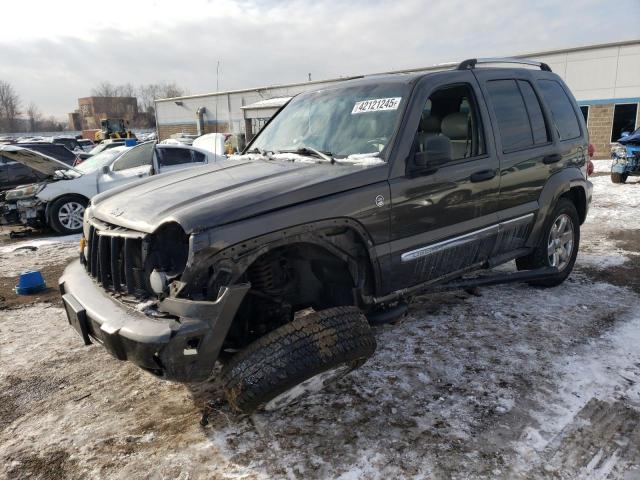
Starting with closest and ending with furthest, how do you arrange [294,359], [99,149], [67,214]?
[294,359]
[67,214]
[99,149]

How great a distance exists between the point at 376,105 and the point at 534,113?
1816 millimetres

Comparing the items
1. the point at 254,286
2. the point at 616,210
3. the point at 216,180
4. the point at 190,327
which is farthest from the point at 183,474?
the point at 616,210

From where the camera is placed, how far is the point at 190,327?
7.99ft

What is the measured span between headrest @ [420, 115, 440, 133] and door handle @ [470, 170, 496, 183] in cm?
47

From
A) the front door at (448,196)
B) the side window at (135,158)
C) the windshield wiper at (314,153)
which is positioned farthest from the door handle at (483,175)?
the side window at (135,158)

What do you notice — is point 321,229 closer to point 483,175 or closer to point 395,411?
point 395,411

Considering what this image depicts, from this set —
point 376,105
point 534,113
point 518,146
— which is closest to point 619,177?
point 534,113

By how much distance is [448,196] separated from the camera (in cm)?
364

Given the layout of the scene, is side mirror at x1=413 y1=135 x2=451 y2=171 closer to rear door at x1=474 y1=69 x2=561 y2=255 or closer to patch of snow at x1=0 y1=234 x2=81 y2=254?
rear door at x1=474 y1=69 x2=561 y2=255

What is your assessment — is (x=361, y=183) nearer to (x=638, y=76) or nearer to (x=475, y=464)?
(x=475, y=464)

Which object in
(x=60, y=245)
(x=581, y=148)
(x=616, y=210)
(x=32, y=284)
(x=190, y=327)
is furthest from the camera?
(x=616, y=210)

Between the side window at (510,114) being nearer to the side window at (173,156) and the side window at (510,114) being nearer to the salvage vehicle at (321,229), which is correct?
the salvage vehicle at (321,229)

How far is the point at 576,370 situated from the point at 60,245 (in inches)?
311

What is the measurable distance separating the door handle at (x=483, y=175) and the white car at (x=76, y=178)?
5966 millimetres
